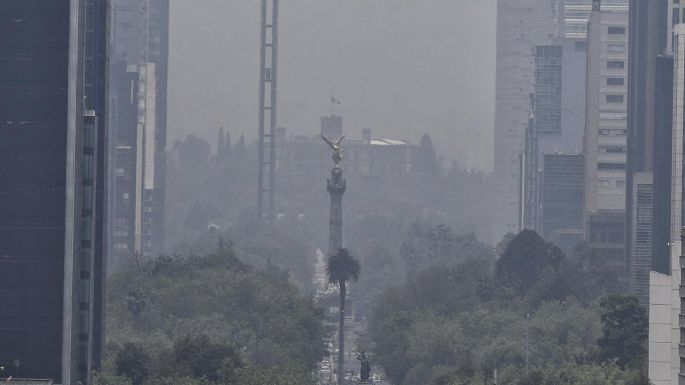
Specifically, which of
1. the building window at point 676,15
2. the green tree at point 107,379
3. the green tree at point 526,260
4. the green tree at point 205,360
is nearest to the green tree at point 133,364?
the green tree at point 205,360

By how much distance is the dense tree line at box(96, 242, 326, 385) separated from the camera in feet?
392

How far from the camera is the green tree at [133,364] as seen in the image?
119231mm

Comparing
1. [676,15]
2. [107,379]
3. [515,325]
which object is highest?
[676,15]

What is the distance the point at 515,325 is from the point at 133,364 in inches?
1505

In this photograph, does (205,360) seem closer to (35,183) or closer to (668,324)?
(35,183)

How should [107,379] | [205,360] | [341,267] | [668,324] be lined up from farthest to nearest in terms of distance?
[341,267] < [205,360] < [107,379] < [668,324]

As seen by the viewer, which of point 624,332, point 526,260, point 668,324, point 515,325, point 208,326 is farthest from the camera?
point 526,260

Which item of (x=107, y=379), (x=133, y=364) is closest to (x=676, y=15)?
(x=133, y=364)

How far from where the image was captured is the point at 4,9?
340 ft

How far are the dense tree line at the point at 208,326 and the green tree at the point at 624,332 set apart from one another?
15.4 metres

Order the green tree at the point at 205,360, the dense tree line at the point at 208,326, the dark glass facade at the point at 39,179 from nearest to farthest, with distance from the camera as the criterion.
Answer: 1. the dark glass facade at the point at 39,179
2. the green tree at the point at 205,360
3. the dense tree line at the point at 208,326

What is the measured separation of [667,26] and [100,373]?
2601 inches

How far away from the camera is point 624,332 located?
130125 millimetres

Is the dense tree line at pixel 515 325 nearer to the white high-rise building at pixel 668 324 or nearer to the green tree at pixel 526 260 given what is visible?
the green tree at pixel 526 260
